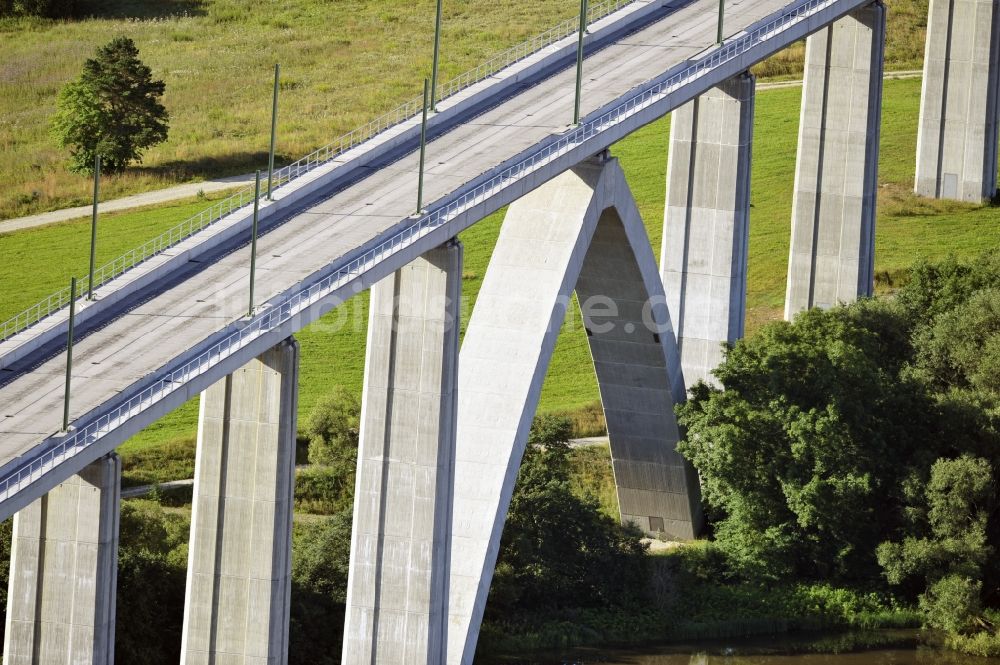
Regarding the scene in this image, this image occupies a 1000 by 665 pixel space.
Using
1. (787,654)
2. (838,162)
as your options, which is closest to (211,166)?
(838,162)

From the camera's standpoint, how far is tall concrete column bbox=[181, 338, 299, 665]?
5162cm

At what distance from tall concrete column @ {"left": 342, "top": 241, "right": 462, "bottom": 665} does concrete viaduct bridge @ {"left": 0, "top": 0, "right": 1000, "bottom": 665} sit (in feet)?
0.22

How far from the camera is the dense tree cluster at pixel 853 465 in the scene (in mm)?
64438

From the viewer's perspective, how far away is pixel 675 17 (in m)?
77.1

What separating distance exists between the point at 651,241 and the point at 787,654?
123ft

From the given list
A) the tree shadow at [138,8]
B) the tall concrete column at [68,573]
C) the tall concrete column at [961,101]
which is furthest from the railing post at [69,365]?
the tree shadow at [138,8]

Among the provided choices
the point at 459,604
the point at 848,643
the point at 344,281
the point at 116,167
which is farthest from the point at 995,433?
the point at 116,167

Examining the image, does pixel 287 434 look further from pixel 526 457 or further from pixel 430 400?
pixel 526 457

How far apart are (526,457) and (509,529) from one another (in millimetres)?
2798

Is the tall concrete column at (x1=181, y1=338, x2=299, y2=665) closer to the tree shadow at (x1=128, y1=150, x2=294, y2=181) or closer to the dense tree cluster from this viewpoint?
the dense tree cluster

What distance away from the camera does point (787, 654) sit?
64.9 m

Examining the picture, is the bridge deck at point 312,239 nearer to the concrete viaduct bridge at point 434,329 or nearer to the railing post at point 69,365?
the concrete viaduct bridge at point 434,329

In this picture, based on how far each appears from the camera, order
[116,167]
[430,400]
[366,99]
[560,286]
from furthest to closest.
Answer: [366,99], [116,167], [560,286], [430,400]

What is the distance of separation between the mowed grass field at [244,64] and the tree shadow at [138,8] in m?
0.13
